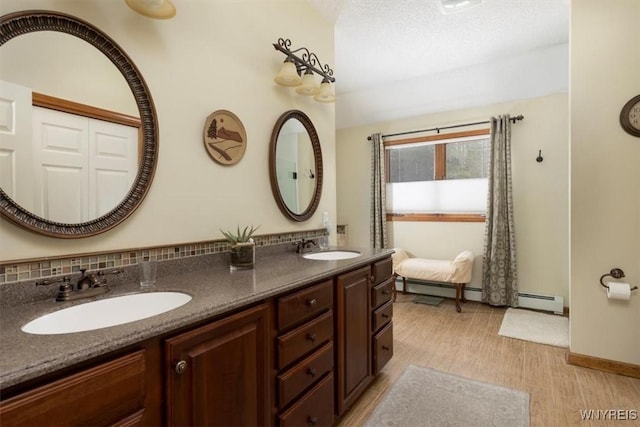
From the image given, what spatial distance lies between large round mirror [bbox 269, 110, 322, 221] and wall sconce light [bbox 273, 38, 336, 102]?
7.8 inches

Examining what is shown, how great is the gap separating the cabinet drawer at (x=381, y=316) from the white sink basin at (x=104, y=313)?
1261 millimetres

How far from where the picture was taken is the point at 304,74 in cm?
215

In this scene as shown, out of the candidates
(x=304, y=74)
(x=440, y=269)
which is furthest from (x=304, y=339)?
(x=440, y=269)

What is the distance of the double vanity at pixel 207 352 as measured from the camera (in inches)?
25.6

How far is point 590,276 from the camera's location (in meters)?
2.23

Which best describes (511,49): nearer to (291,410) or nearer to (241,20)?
(241,20)

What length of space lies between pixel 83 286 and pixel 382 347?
1.74 m

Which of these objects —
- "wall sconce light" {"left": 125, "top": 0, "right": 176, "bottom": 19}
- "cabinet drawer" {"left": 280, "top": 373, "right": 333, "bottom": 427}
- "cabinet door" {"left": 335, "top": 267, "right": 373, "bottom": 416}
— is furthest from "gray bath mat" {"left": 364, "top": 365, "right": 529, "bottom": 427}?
"wall sconce light" {"left": 125, "top": 0, "right": 176, "bottom": 19}

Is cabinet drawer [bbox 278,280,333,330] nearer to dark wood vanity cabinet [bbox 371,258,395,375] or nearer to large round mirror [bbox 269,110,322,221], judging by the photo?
dark wood vanity cabinet [bbox 371,258,395,375]

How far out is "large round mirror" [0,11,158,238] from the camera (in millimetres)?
1000

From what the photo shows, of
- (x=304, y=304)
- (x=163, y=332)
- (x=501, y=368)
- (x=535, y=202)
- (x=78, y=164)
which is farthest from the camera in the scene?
(x=535, y=202)

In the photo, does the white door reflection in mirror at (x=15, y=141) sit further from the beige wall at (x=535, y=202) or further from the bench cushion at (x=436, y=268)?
the beige wall at (x=535, y=202)

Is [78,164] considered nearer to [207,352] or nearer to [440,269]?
[207,352]

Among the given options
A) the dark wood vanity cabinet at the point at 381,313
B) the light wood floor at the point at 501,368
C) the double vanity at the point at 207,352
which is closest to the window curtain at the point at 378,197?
the light wood floor at the point at 501,368
